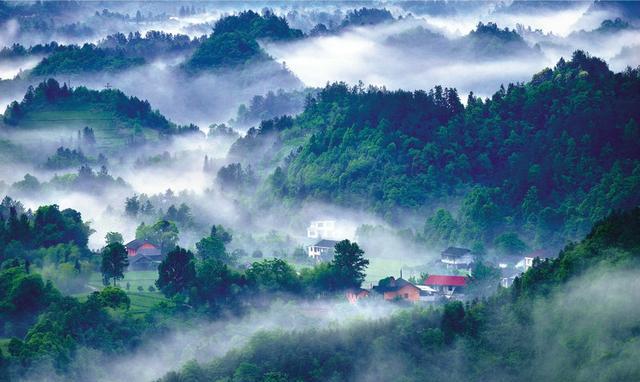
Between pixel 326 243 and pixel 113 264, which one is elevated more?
pixel 326 243

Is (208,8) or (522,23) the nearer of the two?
(522,23)

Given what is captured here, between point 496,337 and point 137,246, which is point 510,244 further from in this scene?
point 496,337

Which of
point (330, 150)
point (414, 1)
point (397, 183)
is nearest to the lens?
point (397, 183)

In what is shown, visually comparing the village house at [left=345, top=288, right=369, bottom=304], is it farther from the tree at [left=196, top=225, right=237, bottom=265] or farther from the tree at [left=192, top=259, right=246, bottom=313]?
the tree at [left=196, top=225, right=237, bottom=265]

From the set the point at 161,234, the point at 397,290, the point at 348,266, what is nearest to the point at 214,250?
the point at 161,234

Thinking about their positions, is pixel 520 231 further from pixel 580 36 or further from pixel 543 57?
pixel 580 36

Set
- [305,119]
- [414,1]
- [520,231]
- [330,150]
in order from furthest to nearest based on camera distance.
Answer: [414,1] → [305,119] → [330,150] → [520,231]

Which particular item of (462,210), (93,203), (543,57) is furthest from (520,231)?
(543,57)

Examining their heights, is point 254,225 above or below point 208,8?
below
